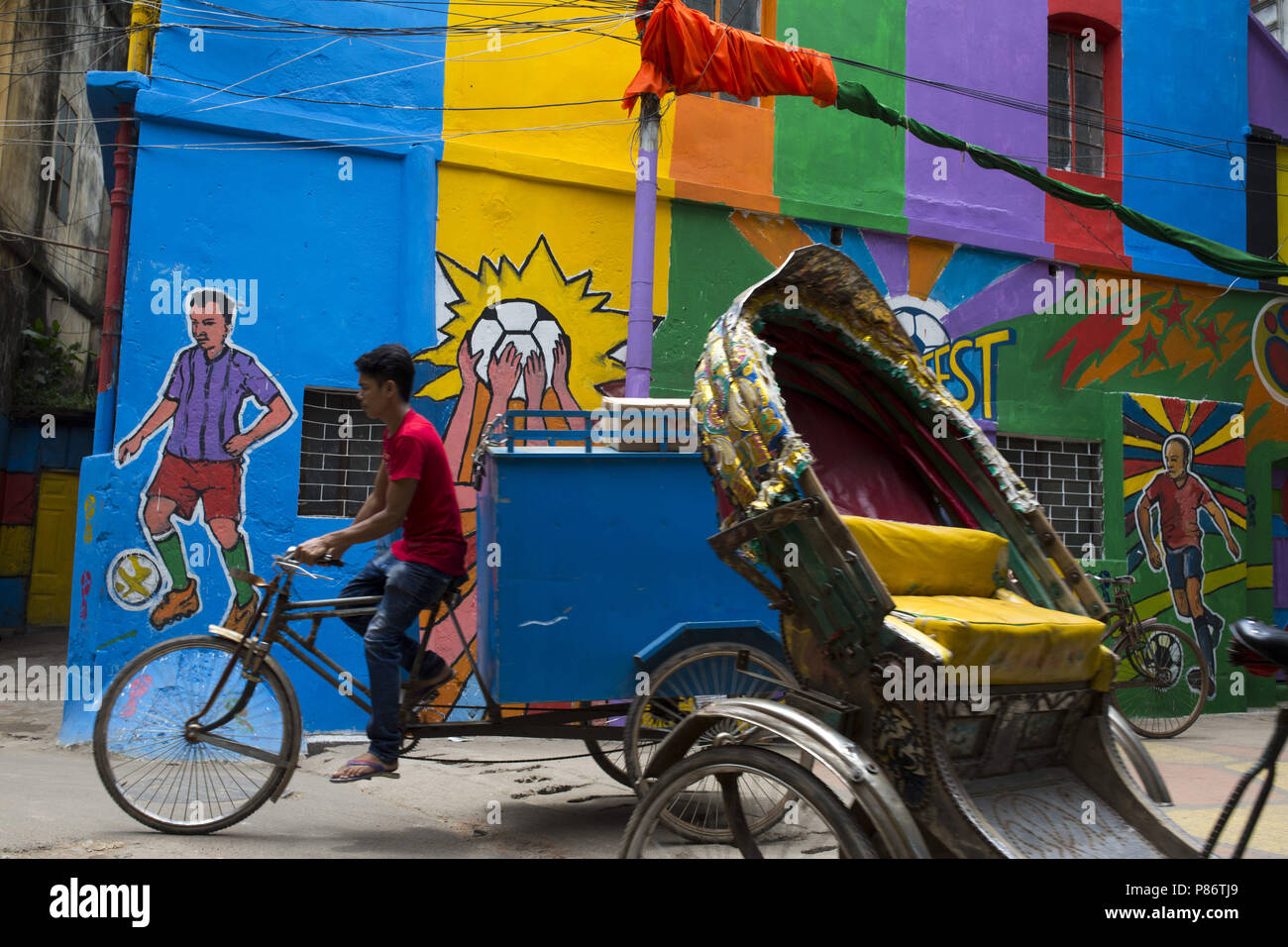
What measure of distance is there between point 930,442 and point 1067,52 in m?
8.80

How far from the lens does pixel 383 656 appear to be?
424 centimetres

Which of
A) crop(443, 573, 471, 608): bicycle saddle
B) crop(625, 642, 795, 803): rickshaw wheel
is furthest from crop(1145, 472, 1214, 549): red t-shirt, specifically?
crop(443, 573, 471, 608): bicycle saddle

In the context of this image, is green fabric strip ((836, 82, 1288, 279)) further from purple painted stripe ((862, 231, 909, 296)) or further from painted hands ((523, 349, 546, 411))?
painted hands ((523, 349, 546, 411))

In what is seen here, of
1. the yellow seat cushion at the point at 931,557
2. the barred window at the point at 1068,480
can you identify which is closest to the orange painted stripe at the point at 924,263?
Answer: the barred window at the point at 1068,480

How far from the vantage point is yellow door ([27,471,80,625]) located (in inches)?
596

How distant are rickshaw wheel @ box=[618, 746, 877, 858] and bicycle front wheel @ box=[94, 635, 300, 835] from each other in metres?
2.10

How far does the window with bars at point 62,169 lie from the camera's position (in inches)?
629

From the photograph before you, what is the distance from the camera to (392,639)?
4258mm

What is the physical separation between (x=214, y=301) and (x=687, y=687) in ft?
16.0

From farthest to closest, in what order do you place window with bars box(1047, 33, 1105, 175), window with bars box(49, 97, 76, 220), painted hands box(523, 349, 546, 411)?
window with bars box(49, 97, 76, 220) < window with bars box(1047, 33, 1105, 175) < painted hands box(523, 349, 546, 411)

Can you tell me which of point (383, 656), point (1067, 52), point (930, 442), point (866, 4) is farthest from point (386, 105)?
point (1067, 52)

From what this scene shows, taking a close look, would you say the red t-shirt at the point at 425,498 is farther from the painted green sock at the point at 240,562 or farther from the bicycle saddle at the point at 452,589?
the painted green sock at the point at 240,562

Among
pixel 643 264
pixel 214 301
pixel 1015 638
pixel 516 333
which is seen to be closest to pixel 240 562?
pixel 214 301

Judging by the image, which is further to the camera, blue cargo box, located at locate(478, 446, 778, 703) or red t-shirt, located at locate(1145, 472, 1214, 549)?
red t-shirt, located at locate(1145, 472, 1214, 549)
